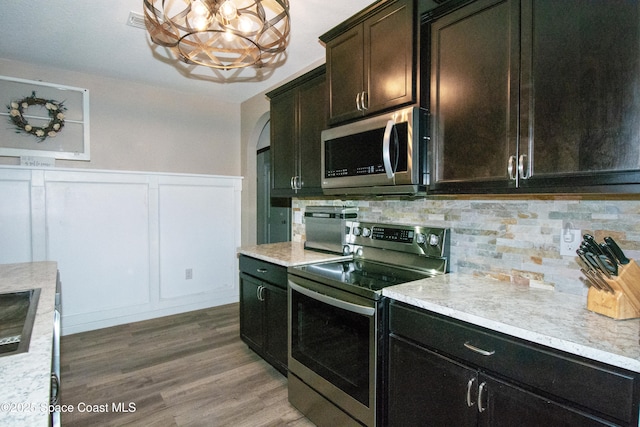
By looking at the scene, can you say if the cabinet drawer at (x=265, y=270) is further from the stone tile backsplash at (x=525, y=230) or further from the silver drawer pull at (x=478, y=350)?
the silver drawer pull at (x=478, y=350)

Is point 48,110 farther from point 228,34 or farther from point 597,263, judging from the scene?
point 597,263

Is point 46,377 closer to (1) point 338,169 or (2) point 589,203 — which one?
(1) point 338,169

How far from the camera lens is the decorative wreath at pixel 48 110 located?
2.98 meters

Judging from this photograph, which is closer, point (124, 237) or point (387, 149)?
point (387, 149)

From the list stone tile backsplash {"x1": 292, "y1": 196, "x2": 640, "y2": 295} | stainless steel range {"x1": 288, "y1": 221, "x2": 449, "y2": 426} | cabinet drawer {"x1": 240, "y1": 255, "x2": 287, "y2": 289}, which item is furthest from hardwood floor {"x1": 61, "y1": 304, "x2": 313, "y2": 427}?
stone tile backsplash {"x1": 292, "y1": 196, "x2": 640, "y2": 295}

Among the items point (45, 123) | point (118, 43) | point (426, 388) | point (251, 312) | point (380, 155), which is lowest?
point (251, 312)

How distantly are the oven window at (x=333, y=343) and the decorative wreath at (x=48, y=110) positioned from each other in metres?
2.89

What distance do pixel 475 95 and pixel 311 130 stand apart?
4.24 feet

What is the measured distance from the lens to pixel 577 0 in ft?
3.92

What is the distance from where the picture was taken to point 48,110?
3.13 metres

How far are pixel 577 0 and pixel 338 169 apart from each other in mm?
1310

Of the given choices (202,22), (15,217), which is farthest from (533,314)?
(15,217)

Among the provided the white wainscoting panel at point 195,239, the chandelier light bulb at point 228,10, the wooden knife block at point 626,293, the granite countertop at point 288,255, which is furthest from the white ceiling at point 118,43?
the wooden knife block at point 626,293

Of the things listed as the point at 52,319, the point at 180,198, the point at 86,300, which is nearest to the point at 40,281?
the point at 52,319
